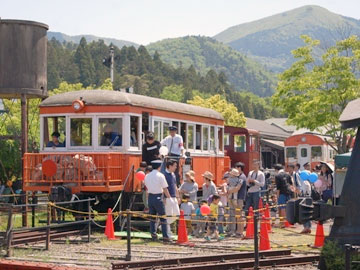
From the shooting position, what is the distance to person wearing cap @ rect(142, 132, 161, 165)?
1844 cm

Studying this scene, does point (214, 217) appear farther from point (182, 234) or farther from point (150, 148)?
point (150, 148)

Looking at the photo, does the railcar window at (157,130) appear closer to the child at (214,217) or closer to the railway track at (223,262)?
the child at (214,217)

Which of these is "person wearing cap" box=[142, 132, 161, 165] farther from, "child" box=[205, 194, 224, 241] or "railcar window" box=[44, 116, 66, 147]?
"railcar window" box=[44, 116, 66, 147]

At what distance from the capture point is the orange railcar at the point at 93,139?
18.7m

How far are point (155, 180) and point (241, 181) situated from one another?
313 centimetres

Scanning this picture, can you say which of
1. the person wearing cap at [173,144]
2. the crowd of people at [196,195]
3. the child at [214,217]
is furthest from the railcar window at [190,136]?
the child at [214,217]

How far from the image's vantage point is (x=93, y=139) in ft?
64.4

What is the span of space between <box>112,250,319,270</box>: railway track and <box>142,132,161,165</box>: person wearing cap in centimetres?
574

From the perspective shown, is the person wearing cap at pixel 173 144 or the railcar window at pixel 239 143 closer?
the person wearing cap at pixel 173 144

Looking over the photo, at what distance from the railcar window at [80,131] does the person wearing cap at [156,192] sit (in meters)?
3.97

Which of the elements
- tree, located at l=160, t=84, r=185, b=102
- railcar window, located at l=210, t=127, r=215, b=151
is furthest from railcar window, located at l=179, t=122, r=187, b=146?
tree, located at l=160, t=84, r=185, b=102

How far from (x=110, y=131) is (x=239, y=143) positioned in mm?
13480

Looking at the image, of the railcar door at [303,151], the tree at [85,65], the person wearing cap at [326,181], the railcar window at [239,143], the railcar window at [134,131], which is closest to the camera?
the railcar window at [134,131]

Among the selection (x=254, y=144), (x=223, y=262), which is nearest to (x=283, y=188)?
(x=223, y=262)
